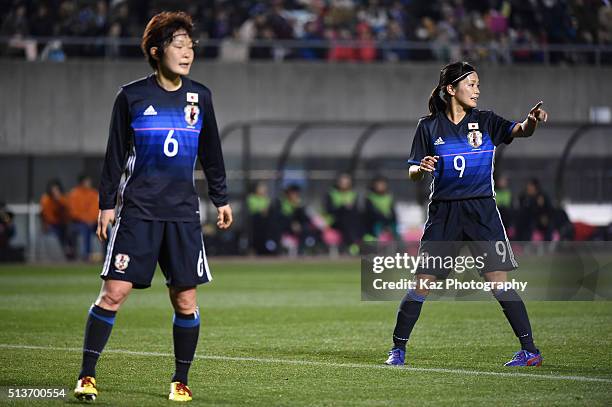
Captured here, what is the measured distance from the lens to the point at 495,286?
338 inches

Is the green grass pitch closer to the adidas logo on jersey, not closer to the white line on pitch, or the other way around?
the white line on pitch

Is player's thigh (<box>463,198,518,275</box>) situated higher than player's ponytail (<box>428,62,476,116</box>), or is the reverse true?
player's ponytail (<box>428,62,476,116</box>)

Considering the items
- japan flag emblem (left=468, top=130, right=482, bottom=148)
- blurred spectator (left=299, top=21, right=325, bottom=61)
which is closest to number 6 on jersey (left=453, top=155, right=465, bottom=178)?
japan flag emblem (left=468, top=130, right=482, bottom=148)

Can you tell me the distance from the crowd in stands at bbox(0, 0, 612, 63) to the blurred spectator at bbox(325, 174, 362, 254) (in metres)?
4.08

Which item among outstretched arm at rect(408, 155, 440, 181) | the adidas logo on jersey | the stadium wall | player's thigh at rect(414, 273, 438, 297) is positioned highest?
the stadium wall

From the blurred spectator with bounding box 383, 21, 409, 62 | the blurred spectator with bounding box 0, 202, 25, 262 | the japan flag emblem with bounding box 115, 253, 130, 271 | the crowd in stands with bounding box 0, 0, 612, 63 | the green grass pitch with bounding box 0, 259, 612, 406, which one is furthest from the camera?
the blurred spectator with bounding box 383, 21, 409, 62

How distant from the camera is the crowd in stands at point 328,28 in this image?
25.9 metres

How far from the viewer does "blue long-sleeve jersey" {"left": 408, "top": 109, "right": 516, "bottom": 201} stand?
8.58 meters

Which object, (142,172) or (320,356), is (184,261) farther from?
(320,356)

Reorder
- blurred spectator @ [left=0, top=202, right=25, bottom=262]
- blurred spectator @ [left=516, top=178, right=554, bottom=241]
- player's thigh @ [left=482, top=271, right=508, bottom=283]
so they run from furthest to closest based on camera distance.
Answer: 1. blurred spectator @ [left=516, top=178, right=554, bottom=241]
2. blurred spectator @ [left=0, top=202, right=25, bottom=262]
3. player's thigh @ [left=482, top=271, right=508, bottom=283]

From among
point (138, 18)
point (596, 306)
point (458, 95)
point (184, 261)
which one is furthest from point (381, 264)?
point (138, 18)

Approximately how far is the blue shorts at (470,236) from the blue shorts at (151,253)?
212 cm

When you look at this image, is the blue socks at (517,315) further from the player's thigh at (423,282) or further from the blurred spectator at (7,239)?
the blurred spectator at (7,239)

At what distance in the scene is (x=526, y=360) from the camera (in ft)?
27.7
